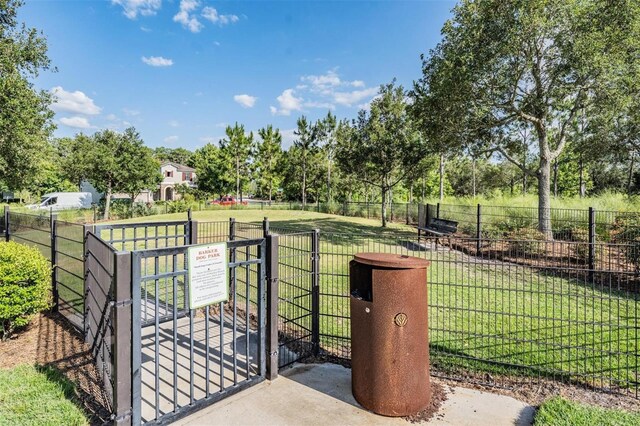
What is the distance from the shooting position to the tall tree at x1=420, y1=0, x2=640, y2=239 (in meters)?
10.0

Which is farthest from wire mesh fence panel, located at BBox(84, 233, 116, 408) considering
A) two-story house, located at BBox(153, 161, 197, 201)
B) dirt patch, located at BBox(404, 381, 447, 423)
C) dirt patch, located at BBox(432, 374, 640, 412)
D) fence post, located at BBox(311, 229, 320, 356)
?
two-story house, located at BBox(153, 161, 197, 201)

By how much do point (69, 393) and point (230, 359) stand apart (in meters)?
1.47

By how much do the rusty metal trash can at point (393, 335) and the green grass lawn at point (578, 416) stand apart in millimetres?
963

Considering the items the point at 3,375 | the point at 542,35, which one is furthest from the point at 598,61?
the point at 3,375

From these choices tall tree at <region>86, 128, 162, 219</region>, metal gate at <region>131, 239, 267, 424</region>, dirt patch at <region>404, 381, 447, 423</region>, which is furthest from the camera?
tall tree at <region>86, 128, 162, 219</region>

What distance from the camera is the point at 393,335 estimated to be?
2.88 meters

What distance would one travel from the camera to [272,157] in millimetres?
38281

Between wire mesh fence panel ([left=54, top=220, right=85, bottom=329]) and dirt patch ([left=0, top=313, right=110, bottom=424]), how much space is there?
22 cm

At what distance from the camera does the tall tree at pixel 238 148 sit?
38031 mm

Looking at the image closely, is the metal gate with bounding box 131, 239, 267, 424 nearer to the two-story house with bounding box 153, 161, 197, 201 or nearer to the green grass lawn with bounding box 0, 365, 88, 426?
the green grass lawn with bounding box 0, 365, 88, 426

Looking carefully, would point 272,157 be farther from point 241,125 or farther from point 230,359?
point 230,359

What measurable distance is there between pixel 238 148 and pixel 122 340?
1475 inches

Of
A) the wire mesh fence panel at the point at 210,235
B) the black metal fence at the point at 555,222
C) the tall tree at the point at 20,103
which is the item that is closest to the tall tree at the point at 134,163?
the tall tree at the point at 20,103

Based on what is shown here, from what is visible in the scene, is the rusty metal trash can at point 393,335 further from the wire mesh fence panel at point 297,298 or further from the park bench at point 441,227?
the park bench at point 441,227
